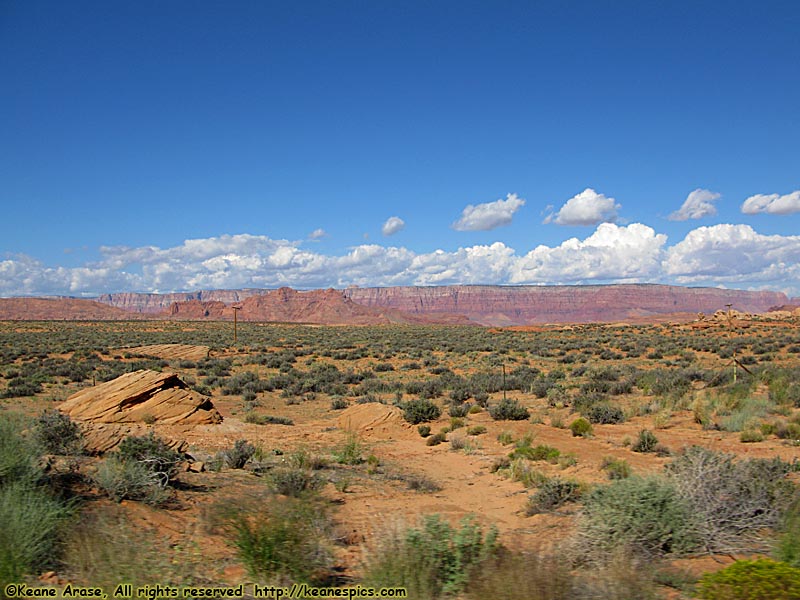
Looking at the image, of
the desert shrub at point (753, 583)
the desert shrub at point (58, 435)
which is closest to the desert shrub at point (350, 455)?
the desert shrub at point (58, 435)

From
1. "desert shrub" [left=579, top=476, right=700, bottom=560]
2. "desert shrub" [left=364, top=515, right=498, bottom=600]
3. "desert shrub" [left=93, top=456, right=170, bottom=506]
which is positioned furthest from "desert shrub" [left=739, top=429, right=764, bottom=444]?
"desert shrub" [left=93, top=456, right=170, bottom=506]

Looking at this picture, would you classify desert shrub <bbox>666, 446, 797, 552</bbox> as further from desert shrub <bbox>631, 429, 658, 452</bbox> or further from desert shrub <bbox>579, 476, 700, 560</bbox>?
desert shrub <bbox>631, 429, 658, 452</bbox>

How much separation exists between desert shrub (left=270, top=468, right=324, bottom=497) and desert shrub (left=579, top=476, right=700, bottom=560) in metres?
4.10

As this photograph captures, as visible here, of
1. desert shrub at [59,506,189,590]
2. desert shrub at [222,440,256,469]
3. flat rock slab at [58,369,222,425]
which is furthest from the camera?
flat rock slab at [58,369,222,425]

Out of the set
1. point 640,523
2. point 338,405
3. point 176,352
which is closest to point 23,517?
point 640,523

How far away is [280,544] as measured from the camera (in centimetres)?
482

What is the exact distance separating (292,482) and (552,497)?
381 centimetres

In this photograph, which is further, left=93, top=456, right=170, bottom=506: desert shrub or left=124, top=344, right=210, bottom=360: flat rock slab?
left=124, top=344, right=210, bottom=360: flat rock slab

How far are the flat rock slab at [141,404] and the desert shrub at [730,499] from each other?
1239 centimetres

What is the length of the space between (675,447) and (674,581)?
7.88 meters

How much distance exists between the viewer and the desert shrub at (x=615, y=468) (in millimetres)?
9172

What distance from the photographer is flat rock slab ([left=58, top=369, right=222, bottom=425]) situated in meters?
14.6

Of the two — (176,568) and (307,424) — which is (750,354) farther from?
(176,568)

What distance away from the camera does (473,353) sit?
1507 inches
